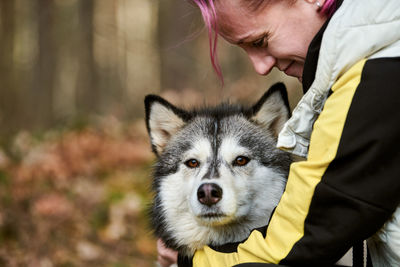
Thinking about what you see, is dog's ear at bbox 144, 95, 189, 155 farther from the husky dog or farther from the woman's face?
the woman's face

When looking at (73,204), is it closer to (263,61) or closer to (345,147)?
(263,61)

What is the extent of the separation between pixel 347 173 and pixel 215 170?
3.88 ft

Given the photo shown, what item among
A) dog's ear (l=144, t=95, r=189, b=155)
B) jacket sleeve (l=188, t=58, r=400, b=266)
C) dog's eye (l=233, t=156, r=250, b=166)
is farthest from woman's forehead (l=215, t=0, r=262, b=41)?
dog's ear (l=144, t=95, r=189, b=155)

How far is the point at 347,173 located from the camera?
1814mm

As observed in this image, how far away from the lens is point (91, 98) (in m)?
15.2

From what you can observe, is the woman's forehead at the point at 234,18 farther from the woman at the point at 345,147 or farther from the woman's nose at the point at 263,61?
the woman at the point at 345,147

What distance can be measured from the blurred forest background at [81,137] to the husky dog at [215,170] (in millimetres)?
362

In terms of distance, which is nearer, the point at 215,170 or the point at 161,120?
the point at 215,170

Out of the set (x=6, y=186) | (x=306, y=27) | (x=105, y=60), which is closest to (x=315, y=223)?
(x=306, y=27)

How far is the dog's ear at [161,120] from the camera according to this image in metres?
3.39

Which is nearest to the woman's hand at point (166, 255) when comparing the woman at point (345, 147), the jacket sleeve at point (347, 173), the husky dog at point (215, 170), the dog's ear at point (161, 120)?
the husky dog at point (215, 170)

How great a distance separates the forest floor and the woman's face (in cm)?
166

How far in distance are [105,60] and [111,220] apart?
625 inches

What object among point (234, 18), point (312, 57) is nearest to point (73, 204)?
point (234, 18)
